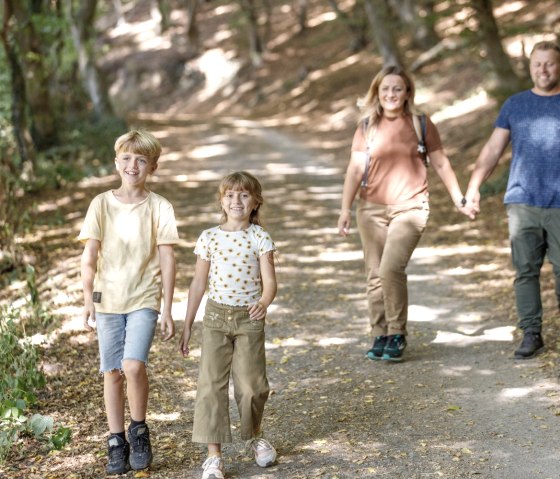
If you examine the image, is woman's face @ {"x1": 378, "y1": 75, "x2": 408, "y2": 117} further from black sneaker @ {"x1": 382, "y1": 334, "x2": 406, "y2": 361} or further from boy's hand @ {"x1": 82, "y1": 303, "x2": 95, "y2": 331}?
boy's hand @ {"x1": 82, "y1": 303, "x2": 95, "y2": 331}

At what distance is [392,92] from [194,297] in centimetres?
257

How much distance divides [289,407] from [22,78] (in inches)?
431

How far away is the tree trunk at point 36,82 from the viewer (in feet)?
56.5

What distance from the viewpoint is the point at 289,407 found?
19.1 feet

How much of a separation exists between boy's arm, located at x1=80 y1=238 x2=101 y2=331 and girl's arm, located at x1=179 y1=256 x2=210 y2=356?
52 cm

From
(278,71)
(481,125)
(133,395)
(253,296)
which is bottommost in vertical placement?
(133,395)

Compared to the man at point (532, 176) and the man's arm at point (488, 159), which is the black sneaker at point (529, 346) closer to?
the man at point (532, 176)

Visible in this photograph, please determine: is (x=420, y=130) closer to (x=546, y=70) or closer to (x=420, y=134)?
(x=420, y=134)

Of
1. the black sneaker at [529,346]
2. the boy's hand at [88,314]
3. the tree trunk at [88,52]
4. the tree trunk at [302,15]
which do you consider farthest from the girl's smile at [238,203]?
the tree trunk at [302,15]

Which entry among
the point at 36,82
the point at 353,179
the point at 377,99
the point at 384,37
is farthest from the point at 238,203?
the point at 384,37

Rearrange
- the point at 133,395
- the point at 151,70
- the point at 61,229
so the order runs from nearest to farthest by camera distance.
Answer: the point at 133,395, the point at 61,229, the point at 151,70

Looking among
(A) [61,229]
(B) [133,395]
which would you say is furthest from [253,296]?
(A) [61,229]

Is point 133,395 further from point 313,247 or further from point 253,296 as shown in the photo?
point 313,247

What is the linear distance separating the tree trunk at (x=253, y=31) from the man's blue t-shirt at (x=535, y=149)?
3538 cm
